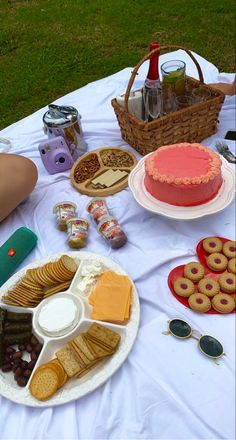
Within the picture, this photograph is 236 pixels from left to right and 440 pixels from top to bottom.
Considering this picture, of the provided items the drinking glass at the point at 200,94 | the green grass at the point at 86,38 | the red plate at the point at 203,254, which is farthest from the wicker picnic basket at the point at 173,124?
the green grass at the point at 86,38

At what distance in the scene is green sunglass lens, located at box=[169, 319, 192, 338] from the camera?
0.90 meters

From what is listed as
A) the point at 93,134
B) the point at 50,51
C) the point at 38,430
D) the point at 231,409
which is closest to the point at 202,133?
the point at 93,134

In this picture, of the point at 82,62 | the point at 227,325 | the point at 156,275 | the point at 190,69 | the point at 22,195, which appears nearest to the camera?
the point at 227,325

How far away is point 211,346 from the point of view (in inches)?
34.3

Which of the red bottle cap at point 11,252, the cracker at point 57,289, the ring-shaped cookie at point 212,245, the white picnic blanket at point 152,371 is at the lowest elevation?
the white picnic blanket at point 152,371

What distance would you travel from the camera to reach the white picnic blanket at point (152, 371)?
0.80 m

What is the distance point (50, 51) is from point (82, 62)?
330mm

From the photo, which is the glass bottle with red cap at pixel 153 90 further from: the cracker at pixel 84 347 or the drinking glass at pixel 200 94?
the cracker at pixel 84 347

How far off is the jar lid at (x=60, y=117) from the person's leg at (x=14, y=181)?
171 millimetres

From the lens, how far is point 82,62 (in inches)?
111

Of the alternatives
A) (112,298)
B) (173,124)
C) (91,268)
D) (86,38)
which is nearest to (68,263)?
(91,268)

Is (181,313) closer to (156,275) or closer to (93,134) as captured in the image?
(156,275)

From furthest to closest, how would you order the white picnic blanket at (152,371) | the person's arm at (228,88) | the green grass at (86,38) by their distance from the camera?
the green grass at (86,38) → the person's arm at (228,88) → the white picnic blanket at (152,371)

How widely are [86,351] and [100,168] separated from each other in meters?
0.70
